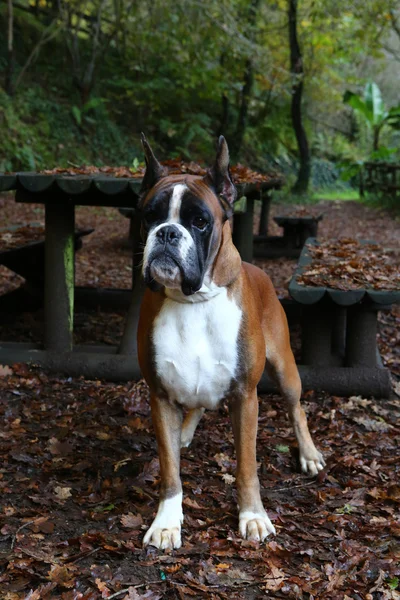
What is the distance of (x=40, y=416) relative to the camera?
14.2 ft

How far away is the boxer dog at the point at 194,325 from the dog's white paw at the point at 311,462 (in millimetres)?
688

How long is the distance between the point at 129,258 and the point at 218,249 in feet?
24.5

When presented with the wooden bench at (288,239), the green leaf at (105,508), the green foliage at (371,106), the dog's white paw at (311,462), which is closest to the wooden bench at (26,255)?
the green leaf at (105,508)

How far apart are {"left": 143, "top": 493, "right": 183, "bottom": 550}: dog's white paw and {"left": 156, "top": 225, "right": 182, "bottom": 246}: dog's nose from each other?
1.16 metres

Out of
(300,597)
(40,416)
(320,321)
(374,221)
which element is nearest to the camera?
(300,597)

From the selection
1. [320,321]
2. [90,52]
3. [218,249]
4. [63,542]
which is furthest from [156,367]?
[90,52]

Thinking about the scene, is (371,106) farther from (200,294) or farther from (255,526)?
(255,526)

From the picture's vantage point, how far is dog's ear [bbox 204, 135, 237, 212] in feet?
9.10

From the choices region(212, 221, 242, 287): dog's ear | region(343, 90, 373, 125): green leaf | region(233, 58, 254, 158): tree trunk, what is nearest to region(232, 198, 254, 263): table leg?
region(212, 221, 242, 287): dog's ear

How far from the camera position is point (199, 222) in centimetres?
268

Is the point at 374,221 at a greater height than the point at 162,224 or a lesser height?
lesser

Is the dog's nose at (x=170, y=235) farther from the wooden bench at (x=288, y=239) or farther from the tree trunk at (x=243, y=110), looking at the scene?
the tree trunk at (x=243, y=110)

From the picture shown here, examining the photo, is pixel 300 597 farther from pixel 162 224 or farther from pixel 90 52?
pixel 90 52

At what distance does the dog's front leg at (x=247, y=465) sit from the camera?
9.82ft
